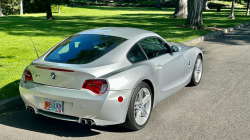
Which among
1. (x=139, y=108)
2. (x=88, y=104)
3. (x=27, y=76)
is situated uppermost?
(x=27, y=76)

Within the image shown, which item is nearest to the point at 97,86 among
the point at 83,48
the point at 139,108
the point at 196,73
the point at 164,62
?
the point at 139,108

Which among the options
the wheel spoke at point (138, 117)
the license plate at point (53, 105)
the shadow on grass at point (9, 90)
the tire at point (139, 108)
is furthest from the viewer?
the shadow on grass at point (9, 90)

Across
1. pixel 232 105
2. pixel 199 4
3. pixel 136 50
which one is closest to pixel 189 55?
pixel 232 105

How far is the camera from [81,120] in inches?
158

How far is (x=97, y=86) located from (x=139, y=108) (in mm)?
855

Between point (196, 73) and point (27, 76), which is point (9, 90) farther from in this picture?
point (196, 73)

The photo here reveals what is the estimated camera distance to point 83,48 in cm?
467

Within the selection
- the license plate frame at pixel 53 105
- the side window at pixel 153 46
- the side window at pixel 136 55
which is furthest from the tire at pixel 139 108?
the license plate frame at pixel 53 105

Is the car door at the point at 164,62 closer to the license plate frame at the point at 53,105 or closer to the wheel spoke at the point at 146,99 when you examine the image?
the wheel spoke at the point at 146,99

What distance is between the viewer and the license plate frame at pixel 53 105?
404cm

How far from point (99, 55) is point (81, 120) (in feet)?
3.20

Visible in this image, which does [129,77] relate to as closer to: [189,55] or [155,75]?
[155,75]

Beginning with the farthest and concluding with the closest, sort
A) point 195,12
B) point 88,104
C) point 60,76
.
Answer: point 195,12 < point 60,76 < point 88,104

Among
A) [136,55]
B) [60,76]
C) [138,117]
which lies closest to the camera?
[60,76]
